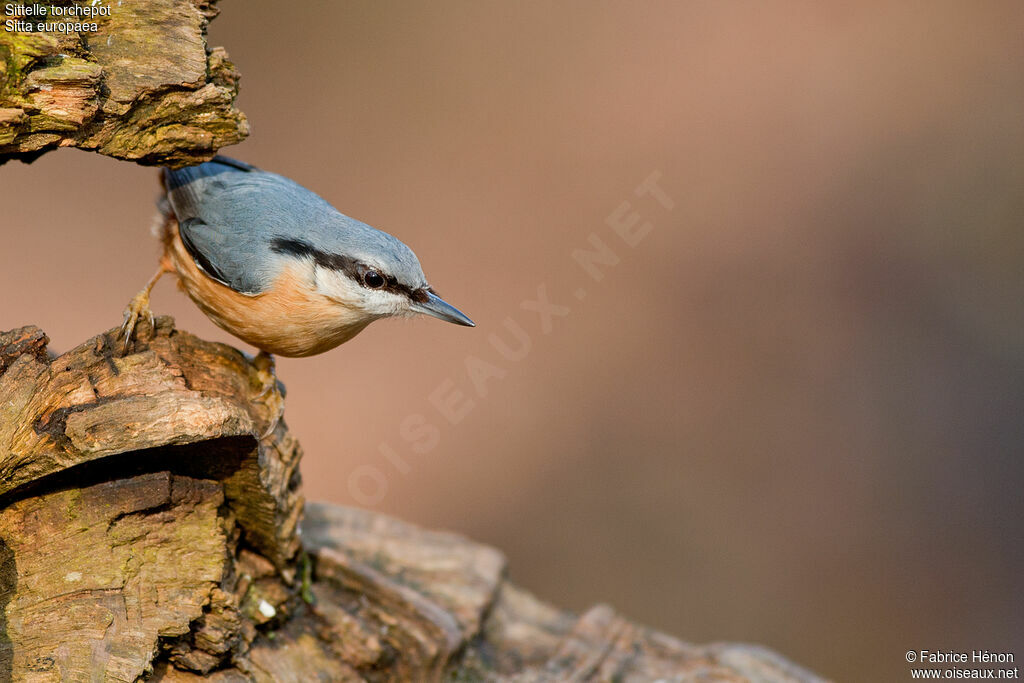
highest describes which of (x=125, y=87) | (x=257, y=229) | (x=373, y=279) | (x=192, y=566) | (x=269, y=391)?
(x=125, y=87)

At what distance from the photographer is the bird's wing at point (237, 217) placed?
3.04 metres

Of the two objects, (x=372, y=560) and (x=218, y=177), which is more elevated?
(x=218, y=177)

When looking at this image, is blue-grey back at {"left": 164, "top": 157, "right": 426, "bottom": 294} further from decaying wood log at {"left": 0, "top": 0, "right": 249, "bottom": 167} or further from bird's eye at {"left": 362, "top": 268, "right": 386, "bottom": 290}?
decaying wood log at {"left": 0, "top": 0, "right": 249, "bottom": 167}

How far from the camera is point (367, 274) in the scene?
9.88 feet

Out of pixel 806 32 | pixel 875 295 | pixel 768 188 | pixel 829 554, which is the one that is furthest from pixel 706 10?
pixel 829 554

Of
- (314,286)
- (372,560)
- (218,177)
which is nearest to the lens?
(314,286)

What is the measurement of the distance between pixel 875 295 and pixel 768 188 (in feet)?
3.92

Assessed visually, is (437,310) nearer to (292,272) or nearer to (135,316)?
(292,272)

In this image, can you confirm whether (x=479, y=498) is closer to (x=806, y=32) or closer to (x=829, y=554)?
(x=829, y=554)

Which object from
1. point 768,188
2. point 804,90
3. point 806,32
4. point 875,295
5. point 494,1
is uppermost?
point 494,1

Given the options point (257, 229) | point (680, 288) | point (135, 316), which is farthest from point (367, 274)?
point (680, 288)

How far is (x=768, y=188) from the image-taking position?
6906 mm

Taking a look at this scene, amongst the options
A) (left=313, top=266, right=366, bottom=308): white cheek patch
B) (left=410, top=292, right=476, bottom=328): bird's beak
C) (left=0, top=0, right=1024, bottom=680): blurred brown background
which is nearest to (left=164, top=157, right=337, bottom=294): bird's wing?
(left=313, top=266, right=366, bottom=308): white cheek patch

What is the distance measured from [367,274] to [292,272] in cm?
26
